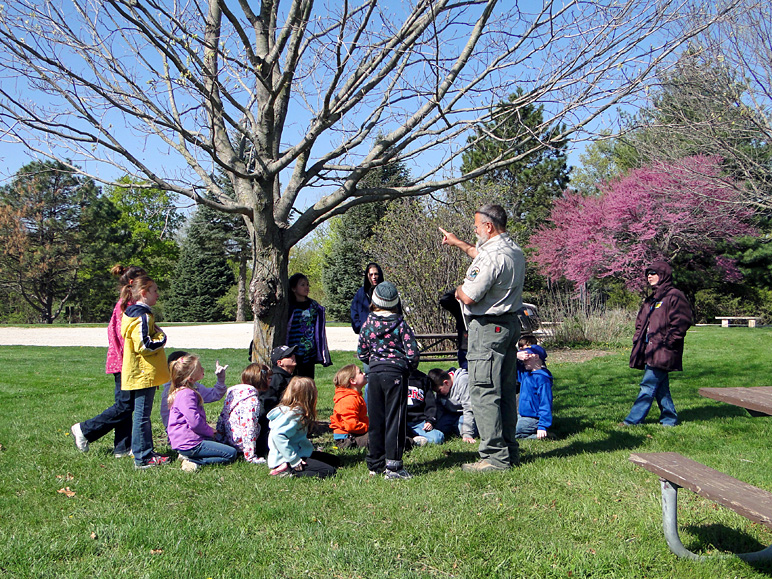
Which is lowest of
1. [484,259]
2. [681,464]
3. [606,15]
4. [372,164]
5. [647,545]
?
[647,545]

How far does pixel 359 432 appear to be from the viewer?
562 centimetres

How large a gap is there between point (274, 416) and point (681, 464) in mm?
2817

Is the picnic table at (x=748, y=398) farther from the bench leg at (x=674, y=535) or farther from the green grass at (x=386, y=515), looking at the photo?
the green grass at (x=386, y=515)

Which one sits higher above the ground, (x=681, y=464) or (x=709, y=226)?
(x=709, y=226)

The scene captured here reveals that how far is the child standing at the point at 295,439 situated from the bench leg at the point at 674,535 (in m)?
2.34

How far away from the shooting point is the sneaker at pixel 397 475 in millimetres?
4309

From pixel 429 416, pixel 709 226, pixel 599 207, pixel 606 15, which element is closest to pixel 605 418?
pixel 429 416

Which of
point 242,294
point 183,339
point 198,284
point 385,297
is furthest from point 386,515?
point 198,284

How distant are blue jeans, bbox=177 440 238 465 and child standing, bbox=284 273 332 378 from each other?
1.30 metres

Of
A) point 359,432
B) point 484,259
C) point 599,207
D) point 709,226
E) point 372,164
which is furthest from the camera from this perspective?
point 599,207

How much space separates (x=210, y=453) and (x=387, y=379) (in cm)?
158

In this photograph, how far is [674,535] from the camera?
303cm

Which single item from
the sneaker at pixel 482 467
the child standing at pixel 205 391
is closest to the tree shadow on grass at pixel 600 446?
the sneaker at pixel 482 467

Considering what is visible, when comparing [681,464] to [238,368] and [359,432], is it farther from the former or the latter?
[238,368]
